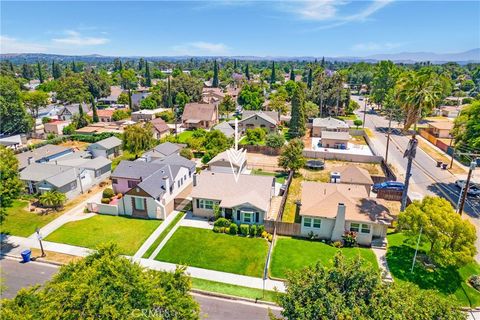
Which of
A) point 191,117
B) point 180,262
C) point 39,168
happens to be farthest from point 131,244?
point 191,117

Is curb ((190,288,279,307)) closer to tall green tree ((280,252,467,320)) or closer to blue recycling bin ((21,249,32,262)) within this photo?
tall green tree ((280,252,467,320))

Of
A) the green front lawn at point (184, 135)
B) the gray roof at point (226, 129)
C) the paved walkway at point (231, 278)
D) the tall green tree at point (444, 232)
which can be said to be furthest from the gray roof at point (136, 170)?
the tall green tree at point (444, 232)

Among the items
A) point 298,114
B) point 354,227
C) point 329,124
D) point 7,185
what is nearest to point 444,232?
point 354,227

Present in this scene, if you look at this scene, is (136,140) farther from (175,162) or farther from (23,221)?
(23,221)

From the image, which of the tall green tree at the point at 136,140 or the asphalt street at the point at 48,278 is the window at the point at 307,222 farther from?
the tall green tree at the point at 136,140

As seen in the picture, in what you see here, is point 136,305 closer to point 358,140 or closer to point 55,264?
point 55,264

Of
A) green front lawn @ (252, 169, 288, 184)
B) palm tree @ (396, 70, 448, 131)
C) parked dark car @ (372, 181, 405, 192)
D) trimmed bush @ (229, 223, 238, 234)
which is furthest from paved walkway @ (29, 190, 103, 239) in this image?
parked dark car @ (372, 181, 405, 192)
